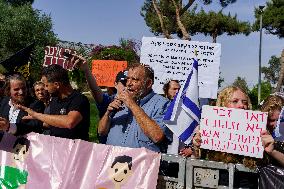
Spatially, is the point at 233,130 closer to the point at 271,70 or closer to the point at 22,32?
the point at 22,32

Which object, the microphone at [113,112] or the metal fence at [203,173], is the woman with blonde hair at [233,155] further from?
the microphone at [113,112]

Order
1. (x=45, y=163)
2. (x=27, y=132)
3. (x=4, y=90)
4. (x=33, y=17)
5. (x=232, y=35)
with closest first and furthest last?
(x=45, y=163)
(x=27, y=132)
(x=4, y=90)
(x=33, y=17)
(x=232, y=35)

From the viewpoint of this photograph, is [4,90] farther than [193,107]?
Yes

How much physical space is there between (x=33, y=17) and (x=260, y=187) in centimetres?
2611

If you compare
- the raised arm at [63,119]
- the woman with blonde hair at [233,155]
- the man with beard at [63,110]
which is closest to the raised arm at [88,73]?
the man with beard at [63,110]

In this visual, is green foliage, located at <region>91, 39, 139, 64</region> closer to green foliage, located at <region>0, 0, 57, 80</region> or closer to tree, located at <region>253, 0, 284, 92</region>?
green foliage, located at <region>0, 0, 57, 80</region>

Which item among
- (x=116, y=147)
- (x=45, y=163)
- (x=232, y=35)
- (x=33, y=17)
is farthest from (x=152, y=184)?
(x=232, y=35)

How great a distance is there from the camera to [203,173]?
13.8 feet

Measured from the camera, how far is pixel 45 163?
5039 mm

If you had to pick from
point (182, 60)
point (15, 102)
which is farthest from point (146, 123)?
point (182, 60)

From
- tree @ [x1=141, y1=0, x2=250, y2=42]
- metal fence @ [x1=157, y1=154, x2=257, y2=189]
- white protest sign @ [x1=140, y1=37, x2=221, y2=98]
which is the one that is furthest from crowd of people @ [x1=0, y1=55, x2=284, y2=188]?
tree @ [x1=141, y1=0, x2=250, y2=42]

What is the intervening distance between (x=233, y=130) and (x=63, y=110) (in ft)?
5.68

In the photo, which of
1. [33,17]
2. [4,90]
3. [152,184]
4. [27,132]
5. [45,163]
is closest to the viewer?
[152,184]

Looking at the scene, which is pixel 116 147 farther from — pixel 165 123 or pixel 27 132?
pixel 27 132
